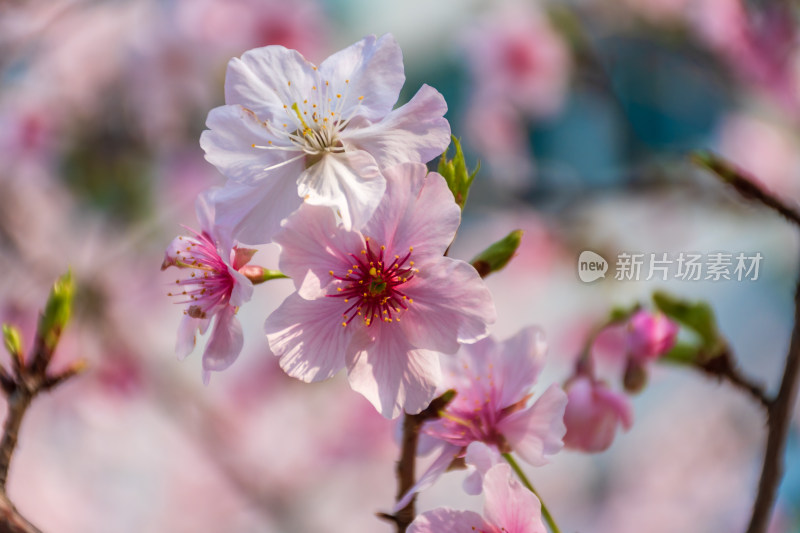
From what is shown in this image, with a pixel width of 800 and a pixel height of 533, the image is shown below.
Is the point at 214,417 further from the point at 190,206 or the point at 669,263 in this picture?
the point at 669,263

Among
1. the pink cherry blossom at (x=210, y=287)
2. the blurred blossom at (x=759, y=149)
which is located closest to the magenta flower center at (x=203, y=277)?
the pink cherry blossom at (x=210, y=287)

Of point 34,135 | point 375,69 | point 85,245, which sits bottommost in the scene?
point 85,245

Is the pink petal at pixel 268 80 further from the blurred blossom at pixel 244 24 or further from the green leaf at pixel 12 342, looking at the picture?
the blurred blossom at pixel 244 24

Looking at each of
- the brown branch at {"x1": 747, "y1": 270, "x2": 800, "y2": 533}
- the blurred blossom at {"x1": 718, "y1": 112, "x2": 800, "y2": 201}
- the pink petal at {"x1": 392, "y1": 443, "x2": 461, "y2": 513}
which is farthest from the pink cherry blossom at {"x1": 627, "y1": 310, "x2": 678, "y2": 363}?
the blurred blossom at {"x1": 718, "y1": 112, "x2": 800, "y2": 201}

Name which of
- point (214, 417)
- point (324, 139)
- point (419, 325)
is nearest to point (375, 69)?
point (324, 139)

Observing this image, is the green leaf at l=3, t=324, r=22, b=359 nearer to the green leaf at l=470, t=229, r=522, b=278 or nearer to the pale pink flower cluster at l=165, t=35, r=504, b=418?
the pale pink flower cluster at l=165, t=35, r=504, b=418

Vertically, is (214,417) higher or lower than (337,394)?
higher

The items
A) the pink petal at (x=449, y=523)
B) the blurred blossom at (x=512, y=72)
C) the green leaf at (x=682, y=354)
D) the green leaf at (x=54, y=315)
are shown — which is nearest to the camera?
the pink petal at (x=449, y=523)

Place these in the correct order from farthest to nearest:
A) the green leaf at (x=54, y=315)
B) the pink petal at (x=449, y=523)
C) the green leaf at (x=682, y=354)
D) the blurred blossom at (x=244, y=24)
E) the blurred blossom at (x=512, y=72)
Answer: the blurred blossom at (x=512, y=72)
the blurred blossom at (x=244, y=24)
the green leaf at (x=682, y=354)
the green leaf at (x=54, y=315)
the pink petal at (x=449, y=523)
